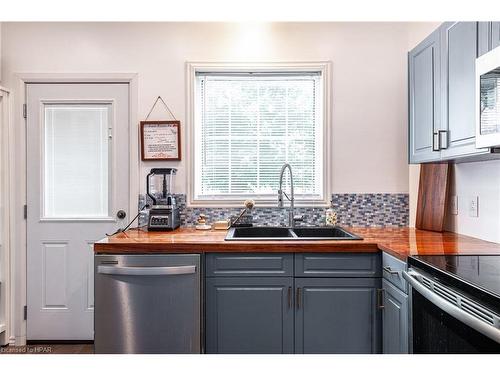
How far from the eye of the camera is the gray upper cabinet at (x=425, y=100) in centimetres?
213

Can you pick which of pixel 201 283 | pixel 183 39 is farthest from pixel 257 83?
pixel 201 283

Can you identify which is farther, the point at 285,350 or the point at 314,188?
the point at 314,188

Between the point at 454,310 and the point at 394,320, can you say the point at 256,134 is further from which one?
the point at 454,310

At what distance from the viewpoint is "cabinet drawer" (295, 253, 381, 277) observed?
2158mm

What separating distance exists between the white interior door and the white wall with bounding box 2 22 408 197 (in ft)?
0.65

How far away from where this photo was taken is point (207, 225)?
283 centimetres

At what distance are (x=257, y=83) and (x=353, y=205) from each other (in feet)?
3.88

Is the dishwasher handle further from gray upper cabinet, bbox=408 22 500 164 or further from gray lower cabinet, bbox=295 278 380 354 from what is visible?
gray upper cabinet, bbox=408 22 500 164

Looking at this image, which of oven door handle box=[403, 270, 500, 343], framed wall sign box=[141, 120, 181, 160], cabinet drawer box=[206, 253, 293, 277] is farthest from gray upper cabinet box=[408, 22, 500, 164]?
framed wall sign box=[141, 120, 181, 160]

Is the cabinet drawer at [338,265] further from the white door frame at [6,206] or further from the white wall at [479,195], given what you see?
the white door frame at [6,206]

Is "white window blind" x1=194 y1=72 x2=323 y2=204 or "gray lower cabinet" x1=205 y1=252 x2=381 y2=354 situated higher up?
"white window blind" x1=194 y1=72 x2=323 y2=204

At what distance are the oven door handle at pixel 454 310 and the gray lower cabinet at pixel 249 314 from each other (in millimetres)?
781

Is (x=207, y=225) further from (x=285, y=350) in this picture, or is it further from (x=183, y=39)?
(x=183, y=39)

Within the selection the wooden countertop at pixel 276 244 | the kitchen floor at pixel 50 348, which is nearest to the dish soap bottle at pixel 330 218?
the wooden countertop at pixel 276 244
